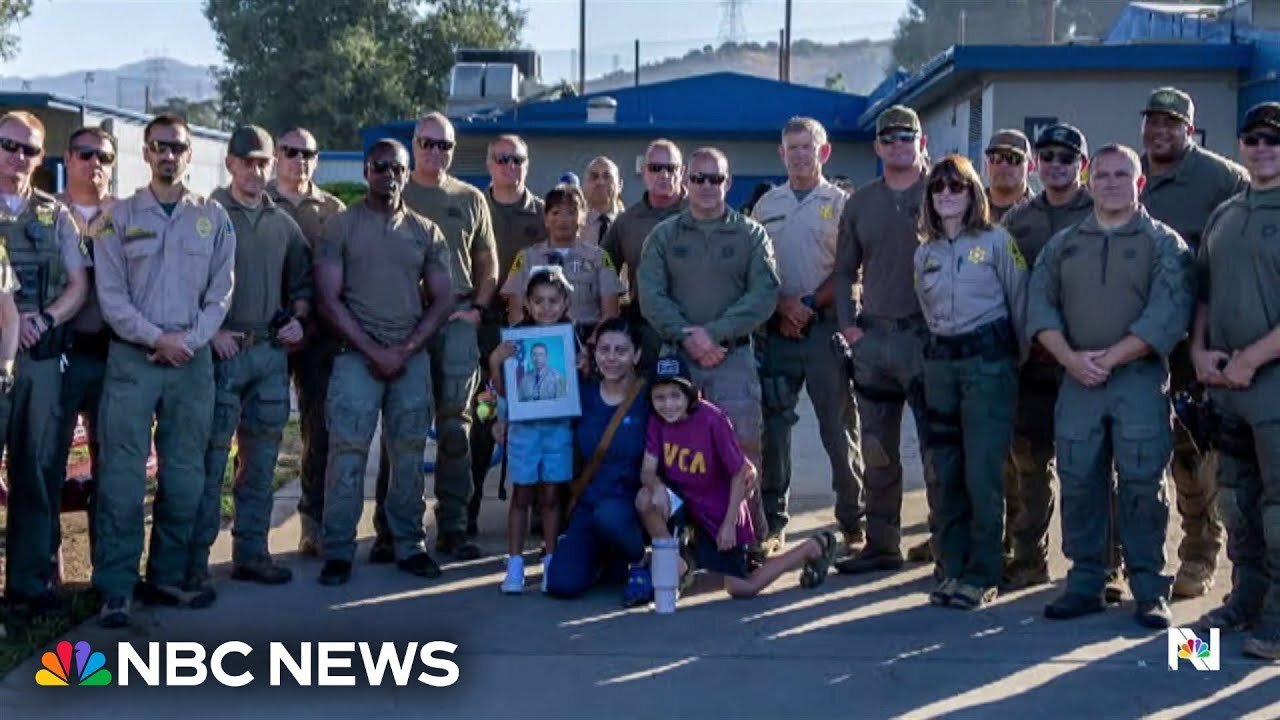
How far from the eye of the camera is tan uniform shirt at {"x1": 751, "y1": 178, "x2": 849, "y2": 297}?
8.27 metres

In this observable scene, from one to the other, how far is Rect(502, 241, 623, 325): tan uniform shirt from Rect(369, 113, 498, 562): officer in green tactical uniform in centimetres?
24

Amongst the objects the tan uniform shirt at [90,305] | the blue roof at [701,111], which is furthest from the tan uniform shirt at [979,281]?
the blue roof at [701,111]

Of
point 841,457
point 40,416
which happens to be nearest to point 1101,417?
point 841,457

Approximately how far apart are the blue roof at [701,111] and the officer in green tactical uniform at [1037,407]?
21.1 meters

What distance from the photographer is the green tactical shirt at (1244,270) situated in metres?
6.39

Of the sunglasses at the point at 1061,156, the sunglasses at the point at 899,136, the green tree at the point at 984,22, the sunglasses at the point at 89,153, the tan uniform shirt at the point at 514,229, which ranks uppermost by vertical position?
the green tree at the point at 984,22

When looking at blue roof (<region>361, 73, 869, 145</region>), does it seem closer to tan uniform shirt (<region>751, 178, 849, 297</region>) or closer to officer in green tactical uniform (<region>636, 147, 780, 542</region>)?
tan uniform shirt (<region>751, 178, 849, 297</region>)

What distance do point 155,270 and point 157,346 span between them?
1.11ft

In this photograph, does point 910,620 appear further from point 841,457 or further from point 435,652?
point 435,652

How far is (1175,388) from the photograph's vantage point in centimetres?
741

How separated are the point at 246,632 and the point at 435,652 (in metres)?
0.90

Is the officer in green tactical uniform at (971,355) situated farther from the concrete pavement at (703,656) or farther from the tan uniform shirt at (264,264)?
the tan uniform shirt at (264,264)

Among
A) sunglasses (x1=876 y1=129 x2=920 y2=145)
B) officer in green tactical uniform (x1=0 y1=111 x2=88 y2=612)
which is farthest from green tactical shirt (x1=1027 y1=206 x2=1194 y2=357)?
officer in green tactical uniform (x1=0 y1=111 x2=88 y2=612)

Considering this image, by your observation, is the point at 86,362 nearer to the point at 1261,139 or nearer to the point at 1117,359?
the point at 1117,359
